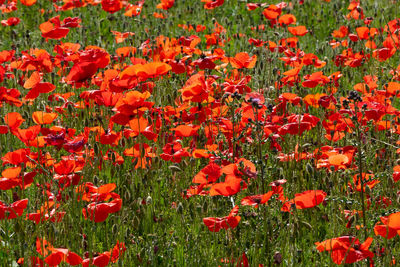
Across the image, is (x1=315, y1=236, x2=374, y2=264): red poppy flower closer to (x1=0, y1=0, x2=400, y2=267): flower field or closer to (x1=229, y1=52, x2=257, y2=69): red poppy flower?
(x1=0, y1=0, x2=400, y2=267): flower field

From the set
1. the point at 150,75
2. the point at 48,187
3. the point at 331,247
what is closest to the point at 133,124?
the point at 150,75

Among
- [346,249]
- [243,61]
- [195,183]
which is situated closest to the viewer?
[346,249]

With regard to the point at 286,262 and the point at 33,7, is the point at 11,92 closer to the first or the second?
the point at 286,262

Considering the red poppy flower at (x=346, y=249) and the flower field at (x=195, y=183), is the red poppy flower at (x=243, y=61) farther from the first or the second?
the red poppy flower at (x=346, y=249)

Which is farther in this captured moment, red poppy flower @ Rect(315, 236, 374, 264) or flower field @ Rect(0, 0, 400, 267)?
flower field @ Rect(0, 0, 400, 267)

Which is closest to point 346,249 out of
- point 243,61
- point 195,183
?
point 195,183

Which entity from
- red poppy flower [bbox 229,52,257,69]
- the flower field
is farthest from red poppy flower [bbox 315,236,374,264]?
red poppy flower [bbox 229,52,257,69]

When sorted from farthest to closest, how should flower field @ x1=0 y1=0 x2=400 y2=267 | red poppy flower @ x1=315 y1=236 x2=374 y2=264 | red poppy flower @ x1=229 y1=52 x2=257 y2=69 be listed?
1. red poppy flower @ x1=229 y1=52 x2=257 y2=69
2. flower field @ x1=0 y1=0 x2=400 y2=267
3. red poppy flower @ x1=315 y1=236 x2=374 y2=264

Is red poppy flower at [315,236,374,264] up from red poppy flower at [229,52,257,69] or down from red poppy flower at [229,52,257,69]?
down

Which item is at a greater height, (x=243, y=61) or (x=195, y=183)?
(x=243, y=61)

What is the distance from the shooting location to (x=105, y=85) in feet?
9.94

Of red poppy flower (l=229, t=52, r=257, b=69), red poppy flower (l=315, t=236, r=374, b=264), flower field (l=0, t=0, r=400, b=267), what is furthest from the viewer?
red poppy flower (l=229, t=52, r=257, b=69)

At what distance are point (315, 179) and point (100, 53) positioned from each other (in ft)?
3.87

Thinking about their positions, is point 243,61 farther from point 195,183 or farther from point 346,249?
point 346,249
